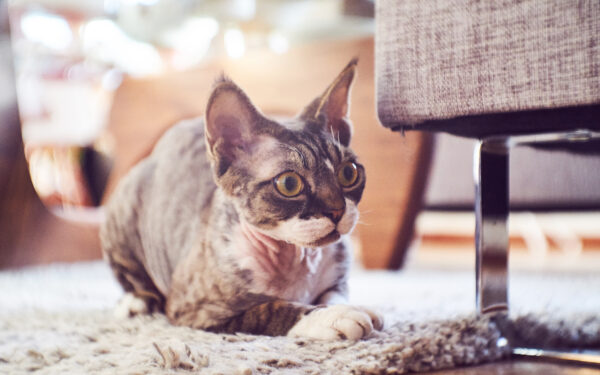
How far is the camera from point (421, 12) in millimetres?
587

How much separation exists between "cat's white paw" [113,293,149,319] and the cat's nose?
337 millimetres

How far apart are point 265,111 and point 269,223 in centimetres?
15

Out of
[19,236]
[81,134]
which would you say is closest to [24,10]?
[81,134]

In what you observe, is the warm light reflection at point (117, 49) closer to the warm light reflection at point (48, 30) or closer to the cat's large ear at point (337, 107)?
the warm light reflection at point (48, 30)

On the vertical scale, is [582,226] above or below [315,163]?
below

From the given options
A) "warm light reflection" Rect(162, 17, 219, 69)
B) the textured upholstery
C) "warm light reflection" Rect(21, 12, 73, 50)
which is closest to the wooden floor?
the textured upholstery

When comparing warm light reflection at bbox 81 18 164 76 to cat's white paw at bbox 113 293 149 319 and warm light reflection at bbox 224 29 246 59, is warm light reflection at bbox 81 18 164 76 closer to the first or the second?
warm light reflection at bbox 224 29 246 59

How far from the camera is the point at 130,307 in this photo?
738mm

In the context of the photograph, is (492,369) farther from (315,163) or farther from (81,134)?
(81,134)

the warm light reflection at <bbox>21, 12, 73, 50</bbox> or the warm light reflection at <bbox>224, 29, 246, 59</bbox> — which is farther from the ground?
the warm light reflection at <bbox>21, 12, 73, 50</bbox>

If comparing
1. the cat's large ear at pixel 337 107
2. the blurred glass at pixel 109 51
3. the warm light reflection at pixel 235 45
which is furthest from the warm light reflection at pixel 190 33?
the cat's large ear at pixel 337 107

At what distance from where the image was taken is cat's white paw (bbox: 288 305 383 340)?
0.54 metres

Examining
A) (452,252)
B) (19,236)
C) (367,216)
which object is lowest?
(452,252)

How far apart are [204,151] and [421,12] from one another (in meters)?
0.31
